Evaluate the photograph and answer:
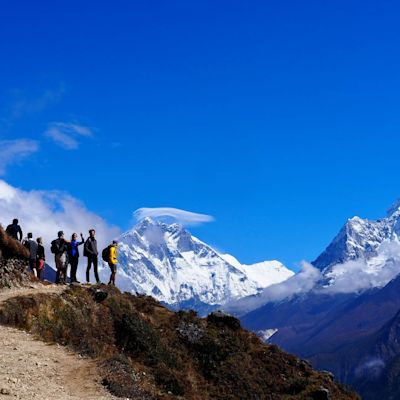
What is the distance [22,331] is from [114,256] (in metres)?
12.3

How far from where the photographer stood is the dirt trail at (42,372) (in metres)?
18.6

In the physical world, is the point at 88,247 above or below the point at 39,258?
above

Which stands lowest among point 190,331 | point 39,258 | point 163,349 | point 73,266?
point 163,349

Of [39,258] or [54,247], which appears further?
[39,258]

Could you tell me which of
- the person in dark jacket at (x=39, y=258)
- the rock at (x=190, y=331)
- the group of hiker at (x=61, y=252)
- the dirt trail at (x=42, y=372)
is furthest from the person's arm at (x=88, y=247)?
the dirt trail at (x=42, y=372)

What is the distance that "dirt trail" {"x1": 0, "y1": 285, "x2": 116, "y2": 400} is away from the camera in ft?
61.2

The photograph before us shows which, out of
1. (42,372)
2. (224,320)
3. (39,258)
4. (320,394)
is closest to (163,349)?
(224,320)

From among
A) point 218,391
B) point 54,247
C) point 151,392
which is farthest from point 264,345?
point 151,392

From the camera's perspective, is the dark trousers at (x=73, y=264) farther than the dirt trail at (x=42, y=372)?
Yes

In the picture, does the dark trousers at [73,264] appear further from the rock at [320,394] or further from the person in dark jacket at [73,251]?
the rock at [320,394]

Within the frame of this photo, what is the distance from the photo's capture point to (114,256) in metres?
37.1

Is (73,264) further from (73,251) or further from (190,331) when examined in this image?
(190,331)

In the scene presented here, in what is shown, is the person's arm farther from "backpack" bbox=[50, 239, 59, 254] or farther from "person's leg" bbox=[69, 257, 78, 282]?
"backpack" bbox=[50, 239, 59, 254]

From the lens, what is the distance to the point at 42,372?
2047cm
